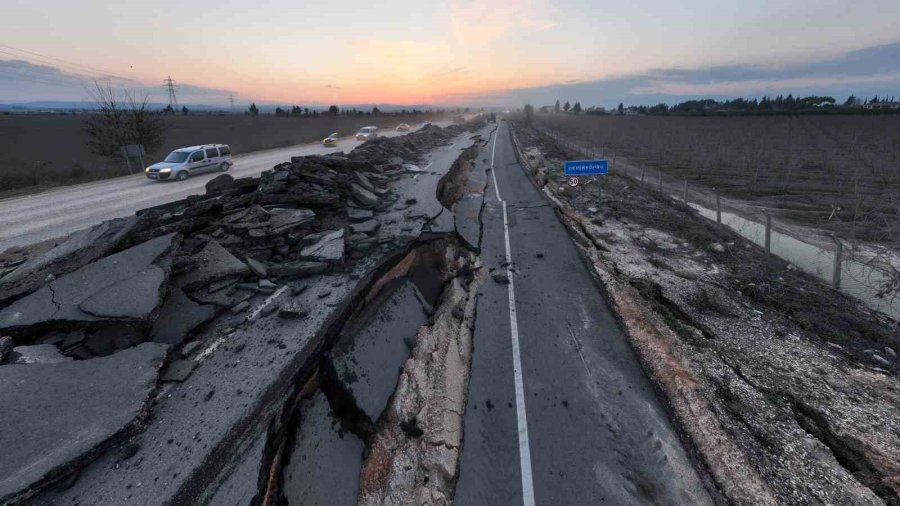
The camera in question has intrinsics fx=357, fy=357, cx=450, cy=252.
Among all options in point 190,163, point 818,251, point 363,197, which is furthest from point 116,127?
point 818,251

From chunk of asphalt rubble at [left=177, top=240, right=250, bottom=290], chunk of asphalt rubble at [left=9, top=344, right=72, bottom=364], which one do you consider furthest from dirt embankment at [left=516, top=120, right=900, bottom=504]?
chunk of asphalt rubble at [left=9, top=344, right=72, bottom=364]

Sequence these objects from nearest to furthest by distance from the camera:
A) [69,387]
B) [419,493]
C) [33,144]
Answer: [419,493]
[69,387]
[33,144]

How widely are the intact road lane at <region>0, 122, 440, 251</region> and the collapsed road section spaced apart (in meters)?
3.16

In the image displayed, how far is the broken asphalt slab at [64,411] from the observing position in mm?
3777

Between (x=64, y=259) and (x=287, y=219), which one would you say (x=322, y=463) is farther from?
(x=64, y=259)

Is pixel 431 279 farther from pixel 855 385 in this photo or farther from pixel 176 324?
pixel 855 385

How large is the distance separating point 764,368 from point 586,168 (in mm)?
10787

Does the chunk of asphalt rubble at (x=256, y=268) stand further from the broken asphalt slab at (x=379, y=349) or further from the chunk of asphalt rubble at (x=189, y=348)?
the broken asphalt slab at (x=379, y=349)

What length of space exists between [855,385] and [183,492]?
9.51 meters

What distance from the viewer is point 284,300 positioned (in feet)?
25.0

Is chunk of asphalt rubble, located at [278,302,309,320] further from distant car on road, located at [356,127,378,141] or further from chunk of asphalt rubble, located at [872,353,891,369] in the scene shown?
distant car on road, located at [356,127,378,141]

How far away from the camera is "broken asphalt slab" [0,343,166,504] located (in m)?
3.78

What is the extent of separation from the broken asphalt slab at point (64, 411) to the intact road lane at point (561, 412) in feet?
14.2

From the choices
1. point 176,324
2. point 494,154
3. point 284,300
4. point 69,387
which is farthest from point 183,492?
point 494,154
